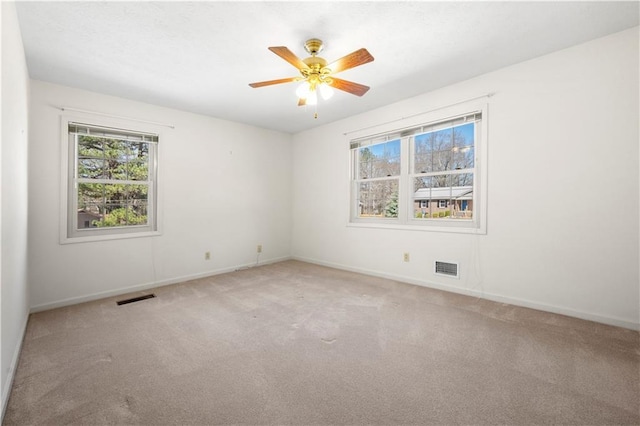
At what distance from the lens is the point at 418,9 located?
206 cm

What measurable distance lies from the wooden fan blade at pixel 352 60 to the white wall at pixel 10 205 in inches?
78.5

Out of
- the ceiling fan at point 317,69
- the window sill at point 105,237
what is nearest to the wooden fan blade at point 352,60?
the ceiling fan at point 317,69

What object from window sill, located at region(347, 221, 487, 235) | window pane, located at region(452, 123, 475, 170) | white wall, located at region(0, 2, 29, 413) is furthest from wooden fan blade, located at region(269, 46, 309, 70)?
window sill, located at region(347, 221, 487, 235)

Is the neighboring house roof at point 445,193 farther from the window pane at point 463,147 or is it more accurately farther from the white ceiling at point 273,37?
the white ceiling at point 273,37

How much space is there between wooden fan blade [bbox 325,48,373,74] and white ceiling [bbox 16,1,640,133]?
30cm

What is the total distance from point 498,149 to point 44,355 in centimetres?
445

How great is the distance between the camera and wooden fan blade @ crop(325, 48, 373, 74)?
6.63 ft

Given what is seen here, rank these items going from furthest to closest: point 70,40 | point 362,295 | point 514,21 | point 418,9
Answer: point 362,295
point 70,40
point 514,21
point 418,9

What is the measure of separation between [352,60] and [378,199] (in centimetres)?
249

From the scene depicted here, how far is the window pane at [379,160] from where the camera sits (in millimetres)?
4105

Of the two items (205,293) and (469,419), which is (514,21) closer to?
(469,419)

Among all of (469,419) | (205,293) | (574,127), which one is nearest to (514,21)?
(574,127)

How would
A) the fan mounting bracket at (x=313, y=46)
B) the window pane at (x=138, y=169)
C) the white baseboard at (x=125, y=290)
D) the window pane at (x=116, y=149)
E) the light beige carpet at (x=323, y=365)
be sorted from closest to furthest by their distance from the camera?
the light beige carpet at (x=323, y=365) → the fan mounting bracket at (x=313, y=46) → the white baseboard at (x=125, y=290) → the window pane at (x=116, y=149) → the window pane at (x=138, y=169)

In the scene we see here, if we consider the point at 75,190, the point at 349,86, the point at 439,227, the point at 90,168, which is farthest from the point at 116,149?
the point at 439,227
